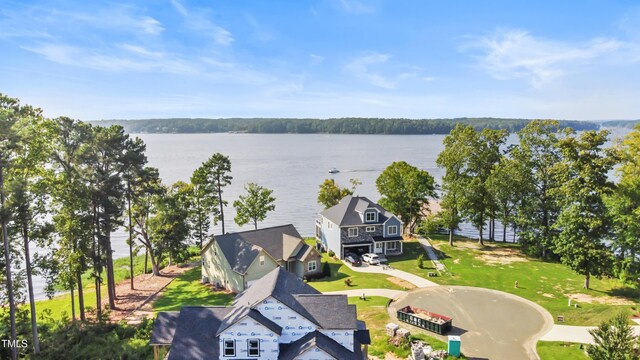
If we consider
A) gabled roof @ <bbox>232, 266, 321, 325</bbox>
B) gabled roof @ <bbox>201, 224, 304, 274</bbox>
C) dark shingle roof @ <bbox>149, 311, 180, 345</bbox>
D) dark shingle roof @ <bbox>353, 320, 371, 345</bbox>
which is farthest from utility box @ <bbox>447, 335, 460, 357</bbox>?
gabled roof @ <bbox>201, 224, 304, 274</bbox>

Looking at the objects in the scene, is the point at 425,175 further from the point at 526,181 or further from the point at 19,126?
the point at 19,126

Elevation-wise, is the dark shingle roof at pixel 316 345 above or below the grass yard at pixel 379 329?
above

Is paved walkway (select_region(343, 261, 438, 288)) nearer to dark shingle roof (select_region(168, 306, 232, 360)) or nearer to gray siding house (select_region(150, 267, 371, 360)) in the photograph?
gray siding house (select_region(150, 267, 371, 360))

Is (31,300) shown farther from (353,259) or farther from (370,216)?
(370,216)

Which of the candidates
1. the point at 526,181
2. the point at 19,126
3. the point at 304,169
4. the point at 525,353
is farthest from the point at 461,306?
the point at 304,169

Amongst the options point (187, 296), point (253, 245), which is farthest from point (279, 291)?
point (253, 245)

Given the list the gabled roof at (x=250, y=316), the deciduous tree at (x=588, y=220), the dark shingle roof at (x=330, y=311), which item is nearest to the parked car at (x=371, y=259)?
the deciduous tree at (x=588, y=220)

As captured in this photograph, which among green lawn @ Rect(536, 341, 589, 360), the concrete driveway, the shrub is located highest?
green lawn @ Rect(536, 341, 589, 360)

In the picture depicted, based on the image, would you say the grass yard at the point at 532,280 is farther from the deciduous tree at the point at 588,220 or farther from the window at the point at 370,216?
the window at the point at 370,216
